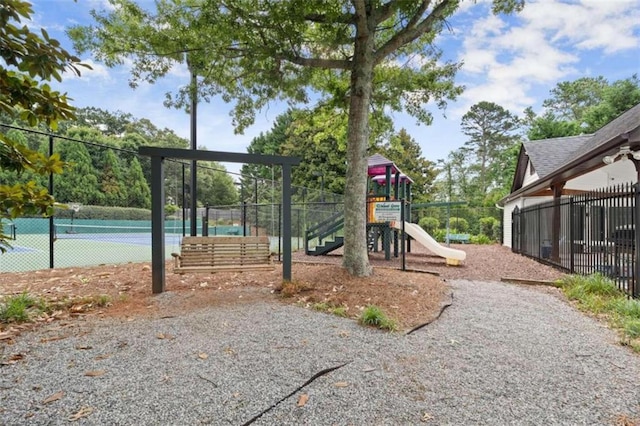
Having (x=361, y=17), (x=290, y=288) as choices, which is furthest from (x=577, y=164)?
(x=290, y=288)

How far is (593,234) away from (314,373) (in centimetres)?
701

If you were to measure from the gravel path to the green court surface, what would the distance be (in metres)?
6.86

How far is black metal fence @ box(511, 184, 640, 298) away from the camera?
5316 mm

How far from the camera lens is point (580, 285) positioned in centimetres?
554

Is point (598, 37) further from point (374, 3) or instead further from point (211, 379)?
point (211, 379)

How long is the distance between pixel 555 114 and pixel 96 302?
123 ft

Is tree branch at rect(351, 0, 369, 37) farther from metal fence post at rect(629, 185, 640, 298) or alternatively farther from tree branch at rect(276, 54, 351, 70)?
metal fence post at rect(629, 185, 640, 298)

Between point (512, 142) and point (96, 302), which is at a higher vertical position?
point (512, 142)

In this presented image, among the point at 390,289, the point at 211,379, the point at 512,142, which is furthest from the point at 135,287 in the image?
the point at 512,142

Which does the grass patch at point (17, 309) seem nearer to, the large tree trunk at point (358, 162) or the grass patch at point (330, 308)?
the grass patch at point (330, 308)

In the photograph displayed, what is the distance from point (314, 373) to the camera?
8.50 feet

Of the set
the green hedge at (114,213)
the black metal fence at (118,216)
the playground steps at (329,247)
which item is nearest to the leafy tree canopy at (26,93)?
the black metal fence at (118,216)

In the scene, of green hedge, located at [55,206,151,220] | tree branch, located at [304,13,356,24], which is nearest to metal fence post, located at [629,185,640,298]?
tree branch, located at [304,13,356,24]

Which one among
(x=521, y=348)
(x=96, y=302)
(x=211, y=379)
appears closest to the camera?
(x=211, y=379)
